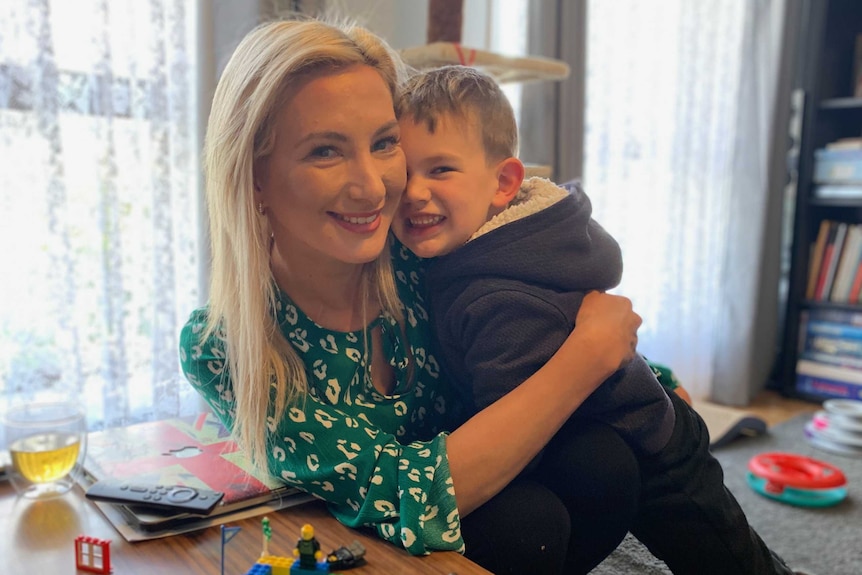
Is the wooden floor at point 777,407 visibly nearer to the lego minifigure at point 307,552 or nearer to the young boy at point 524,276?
the young boy at point 524,276

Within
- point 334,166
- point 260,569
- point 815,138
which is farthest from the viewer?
point 815,138

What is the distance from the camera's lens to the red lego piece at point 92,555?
2.39 feet

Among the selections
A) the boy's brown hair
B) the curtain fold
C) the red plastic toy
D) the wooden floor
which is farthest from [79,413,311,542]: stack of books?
the wooden floor

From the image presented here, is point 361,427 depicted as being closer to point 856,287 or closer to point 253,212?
point 253,212

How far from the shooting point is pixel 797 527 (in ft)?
5.97

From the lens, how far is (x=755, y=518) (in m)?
1.87

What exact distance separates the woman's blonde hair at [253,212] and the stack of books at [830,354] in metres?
2.62

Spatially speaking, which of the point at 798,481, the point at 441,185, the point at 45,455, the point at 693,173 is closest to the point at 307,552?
the point at 45,455

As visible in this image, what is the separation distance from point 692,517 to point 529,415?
1.09 feet

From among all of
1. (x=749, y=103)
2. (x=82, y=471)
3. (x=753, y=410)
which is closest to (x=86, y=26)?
(x=82, y=471)

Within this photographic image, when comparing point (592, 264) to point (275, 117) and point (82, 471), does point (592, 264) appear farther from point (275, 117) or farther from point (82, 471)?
point (82, 471)

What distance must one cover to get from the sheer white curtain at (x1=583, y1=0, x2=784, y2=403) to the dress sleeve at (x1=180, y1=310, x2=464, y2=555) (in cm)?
188

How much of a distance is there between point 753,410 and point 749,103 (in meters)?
1.23

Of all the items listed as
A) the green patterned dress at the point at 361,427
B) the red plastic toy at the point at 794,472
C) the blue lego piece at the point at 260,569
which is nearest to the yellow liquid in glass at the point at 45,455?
the green patterned dress at the point at 361,427
